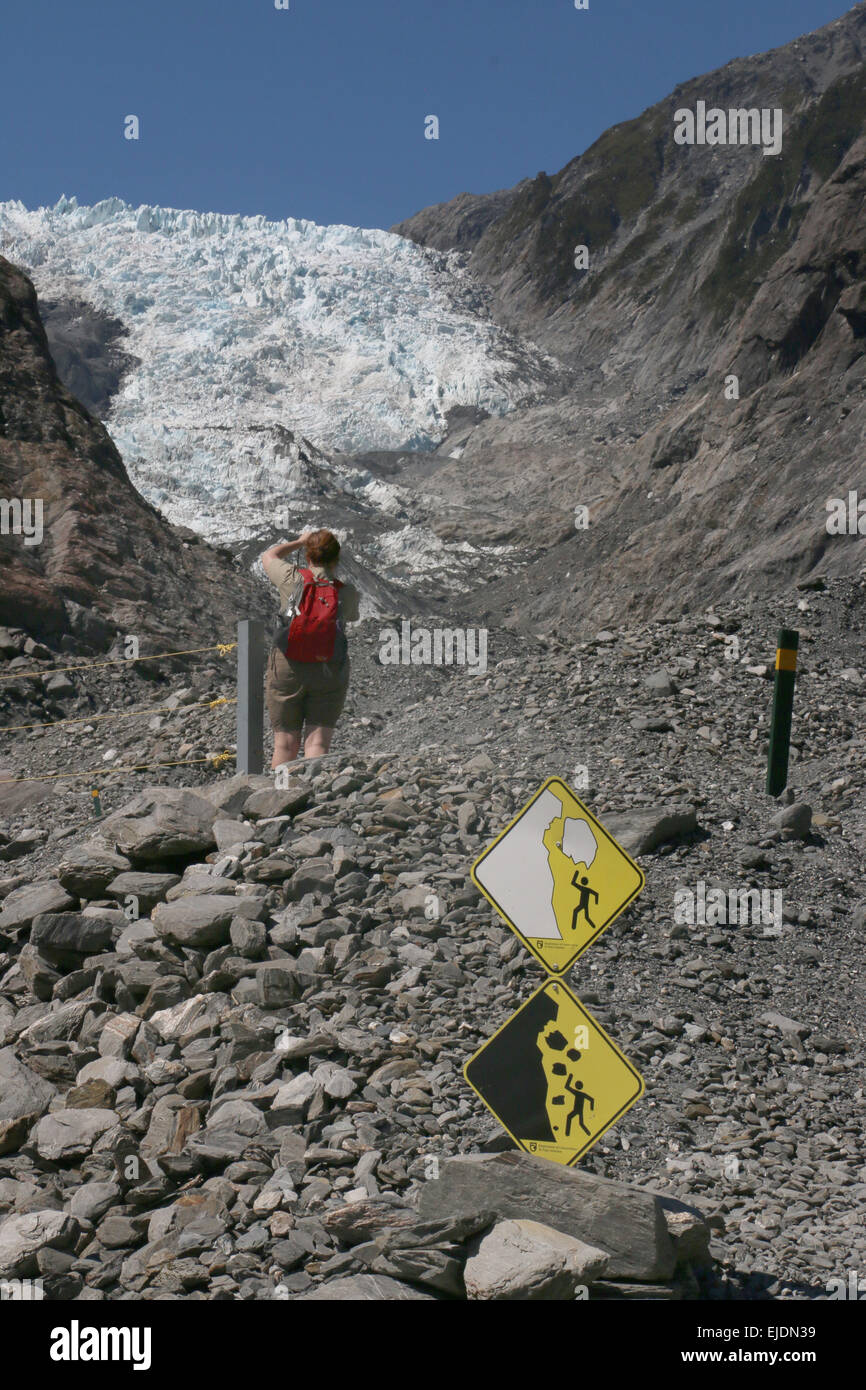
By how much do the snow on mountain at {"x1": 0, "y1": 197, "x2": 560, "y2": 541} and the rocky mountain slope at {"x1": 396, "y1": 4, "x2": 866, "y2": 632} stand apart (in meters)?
4.42

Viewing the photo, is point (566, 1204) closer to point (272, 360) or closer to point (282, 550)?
point (282, 550)

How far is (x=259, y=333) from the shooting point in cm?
6253

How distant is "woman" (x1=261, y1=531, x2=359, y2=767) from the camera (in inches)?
264

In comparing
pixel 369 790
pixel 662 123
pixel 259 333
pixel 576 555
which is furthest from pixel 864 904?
A: pixel 662 123

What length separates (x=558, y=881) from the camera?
4.10 metres

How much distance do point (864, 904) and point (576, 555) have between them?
98.8ft

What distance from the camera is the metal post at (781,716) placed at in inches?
295

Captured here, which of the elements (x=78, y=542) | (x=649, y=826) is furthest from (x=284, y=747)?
(x=78, y=542)

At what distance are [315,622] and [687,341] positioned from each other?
175 ft

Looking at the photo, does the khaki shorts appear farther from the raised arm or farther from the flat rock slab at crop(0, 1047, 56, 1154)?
the flat rock slab at crop(0, 1047, 56, 1154)

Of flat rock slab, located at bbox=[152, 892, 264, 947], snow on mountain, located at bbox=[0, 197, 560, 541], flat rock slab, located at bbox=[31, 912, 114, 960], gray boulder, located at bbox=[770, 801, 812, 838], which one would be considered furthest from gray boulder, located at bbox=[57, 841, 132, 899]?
snow on mountain, located at bbox=[0, 197, 560, 541]

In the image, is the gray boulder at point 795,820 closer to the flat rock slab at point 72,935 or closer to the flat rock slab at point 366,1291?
the flat rock slab at point 72,935

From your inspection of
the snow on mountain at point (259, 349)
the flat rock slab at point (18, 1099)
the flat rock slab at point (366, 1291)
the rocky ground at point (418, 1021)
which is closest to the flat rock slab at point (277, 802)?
the rocky ground at point (418, 1021)
